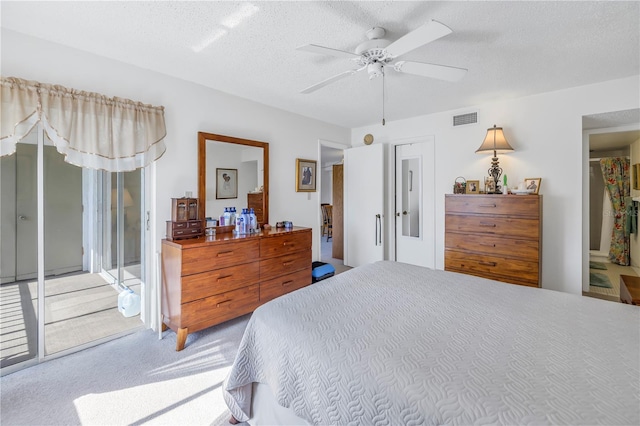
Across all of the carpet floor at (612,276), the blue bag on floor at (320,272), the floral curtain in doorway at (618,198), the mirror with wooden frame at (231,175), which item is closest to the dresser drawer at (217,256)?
the mirror with wooden frame at (231,175)

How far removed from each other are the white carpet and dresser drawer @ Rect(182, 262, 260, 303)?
17.7 inches

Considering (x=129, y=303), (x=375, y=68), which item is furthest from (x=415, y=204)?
(x=129, y=303)

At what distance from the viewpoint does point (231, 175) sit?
Result: 3219 millimetres

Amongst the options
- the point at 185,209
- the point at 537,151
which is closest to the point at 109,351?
the point at 185,209

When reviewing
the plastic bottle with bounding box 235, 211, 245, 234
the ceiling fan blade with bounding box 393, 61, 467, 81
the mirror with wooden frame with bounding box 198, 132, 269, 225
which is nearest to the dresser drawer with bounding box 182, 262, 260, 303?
the plastic bottle with bounding box 235, 211, 245, 234

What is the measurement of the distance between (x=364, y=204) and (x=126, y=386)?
3.62m

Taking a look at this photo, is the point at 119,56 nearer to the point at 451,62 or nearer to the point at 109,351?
the point at 109,351

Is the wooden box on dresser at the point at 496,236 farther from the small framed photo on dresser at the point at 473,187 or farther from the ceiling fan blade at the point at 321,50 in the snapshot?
the ceiling fan blade at the point at 321,50

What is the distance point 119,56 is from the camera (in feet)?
7.72

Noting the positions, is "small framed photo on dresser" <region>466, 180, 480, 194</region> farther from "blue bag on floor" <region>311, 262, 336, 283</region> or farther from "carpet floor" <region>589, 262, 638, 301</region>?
"blue bag on floor" <region>311, 262, 336, 283</region>

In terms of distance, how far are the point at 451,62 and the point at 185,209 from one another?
2754mm

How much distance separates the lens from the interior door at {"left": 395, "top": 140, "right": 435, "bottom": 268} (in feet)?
13.3

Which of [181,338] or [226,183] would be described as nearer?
[181,338]

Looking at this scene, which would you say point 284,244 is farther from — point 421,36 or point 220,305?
point 421,36
